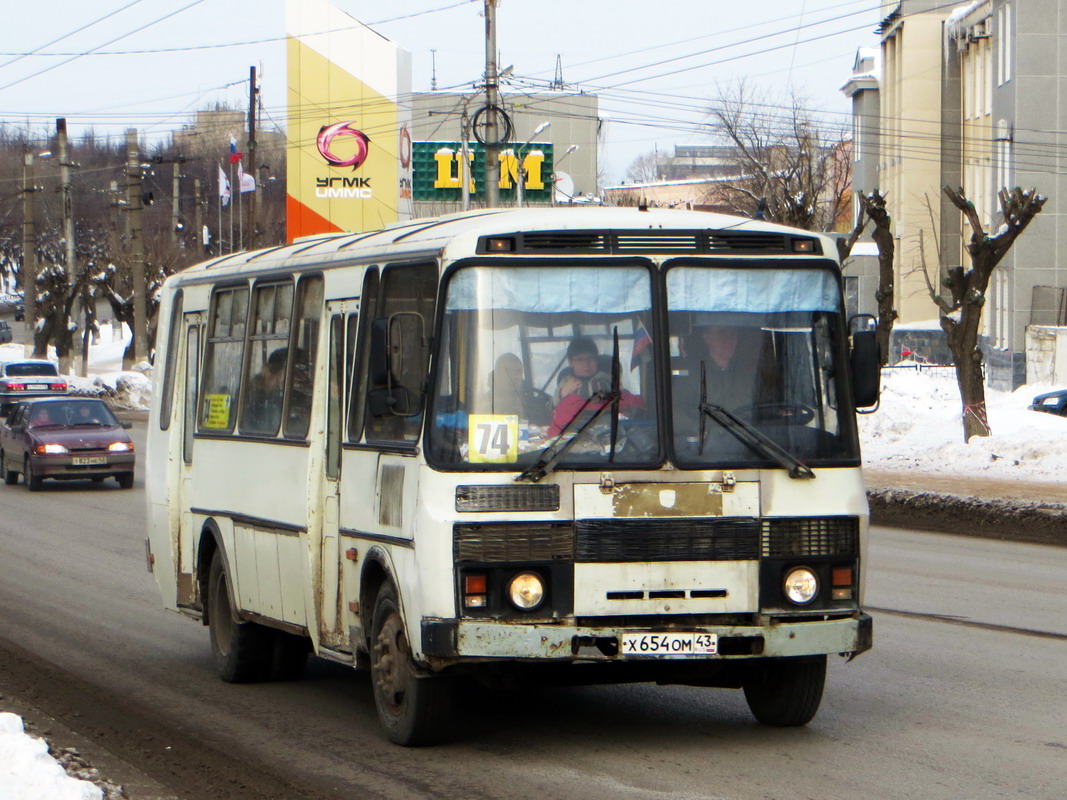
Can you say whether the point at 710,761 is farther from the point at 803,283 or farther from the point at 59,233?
the point at 59,233

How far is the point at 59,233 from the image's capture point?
117 m

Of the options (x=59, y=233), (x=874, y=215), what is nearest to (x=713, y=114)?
(x=874, y=215)

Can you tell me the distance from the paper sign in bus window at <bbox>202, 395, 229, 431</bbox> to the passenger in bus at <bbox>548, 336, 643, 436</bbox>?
3360mm

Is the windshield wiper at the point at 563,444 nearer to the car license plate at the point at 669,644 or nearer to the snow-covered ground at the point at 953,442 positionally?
the car license plate at the point at 669,644

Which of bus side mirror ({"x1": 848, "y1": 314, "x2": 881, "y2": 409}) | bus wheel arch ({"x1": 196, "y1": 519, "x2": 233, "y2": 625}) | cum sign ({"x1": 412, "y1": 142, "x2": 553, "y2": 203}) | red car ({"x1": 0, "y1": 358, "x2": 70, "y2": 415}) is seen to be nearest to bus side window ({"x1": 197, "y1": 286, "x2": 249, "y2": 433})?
bus wheel arch ({"x1": 196, "y1": 519, "x2": 233, "y2": 625})

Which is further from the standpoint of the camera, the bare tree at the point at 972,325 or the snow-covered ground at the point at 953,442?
the bare tree at the point at 972,325

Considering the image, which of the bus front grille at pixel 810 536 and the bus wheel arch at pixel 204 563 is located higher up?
the bus front grille at pixel 810 536

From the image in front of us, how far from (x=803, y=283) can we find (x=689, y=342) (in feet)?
2.14

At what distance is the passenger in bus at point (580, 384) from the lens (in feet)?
23.7

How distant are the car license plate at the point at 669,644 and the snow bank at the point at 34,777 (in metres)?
2.17

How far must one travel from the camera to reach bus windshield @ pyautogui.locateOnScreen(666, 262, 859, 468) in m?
7.33

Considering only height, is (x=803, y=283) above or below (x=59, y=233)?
below

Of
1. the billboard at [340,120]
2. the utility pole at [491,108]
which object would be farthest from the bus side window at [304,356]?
the billboard at [340,120]

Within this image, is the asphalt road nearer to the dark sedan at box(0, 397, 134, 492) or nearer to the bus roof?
the bus roof
